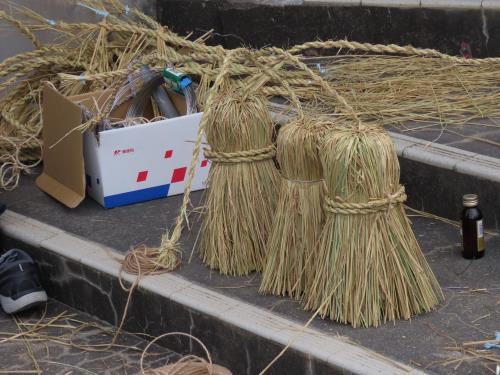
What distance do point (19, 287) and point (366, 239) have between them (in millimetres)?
1788

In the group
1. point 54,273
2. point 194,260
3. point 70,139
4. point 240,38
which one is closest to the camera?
point 194,260

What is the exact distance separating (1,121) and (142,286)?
7.78ft

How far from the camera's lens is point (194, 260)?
14.3 feet

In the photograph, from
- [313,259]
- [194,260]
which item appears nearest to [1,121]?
[194,260]

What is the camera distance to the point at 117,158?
4926 mm

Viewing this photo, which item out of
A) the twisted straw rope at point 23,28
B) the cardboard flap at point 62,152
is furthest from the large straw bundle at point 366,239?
the twisted straw rope at point 23,28

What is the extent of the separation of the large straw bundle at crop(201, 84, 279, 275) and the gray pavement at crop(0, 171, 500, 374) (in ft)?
0.43

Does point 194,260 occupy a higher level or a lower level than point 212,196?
lower

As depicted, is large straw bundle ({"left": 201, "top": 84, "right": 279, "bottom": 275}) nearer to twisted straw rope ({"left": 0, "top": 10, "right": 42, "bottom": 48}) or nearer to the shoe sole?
the shoe sole

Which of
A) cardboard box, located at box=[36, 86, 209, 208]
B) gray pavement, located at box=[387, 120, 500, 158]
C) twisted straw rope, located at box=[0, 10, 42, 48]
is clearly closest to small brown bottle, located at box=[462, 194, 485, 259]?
gray pavement, located at box=[387, 120, 500, 158]

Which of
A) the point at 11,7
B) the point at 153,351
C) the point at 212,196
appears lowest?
the point at 153,351

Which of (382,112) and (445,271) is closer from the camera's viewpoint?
(445,271)

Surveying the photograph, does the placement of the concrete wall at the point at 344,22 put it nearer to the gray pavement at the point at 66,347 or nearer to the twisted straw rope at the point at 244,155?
the twisted straw rope at the point at 244,155

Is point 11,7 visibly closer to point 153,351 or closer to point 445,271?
point 153,351
